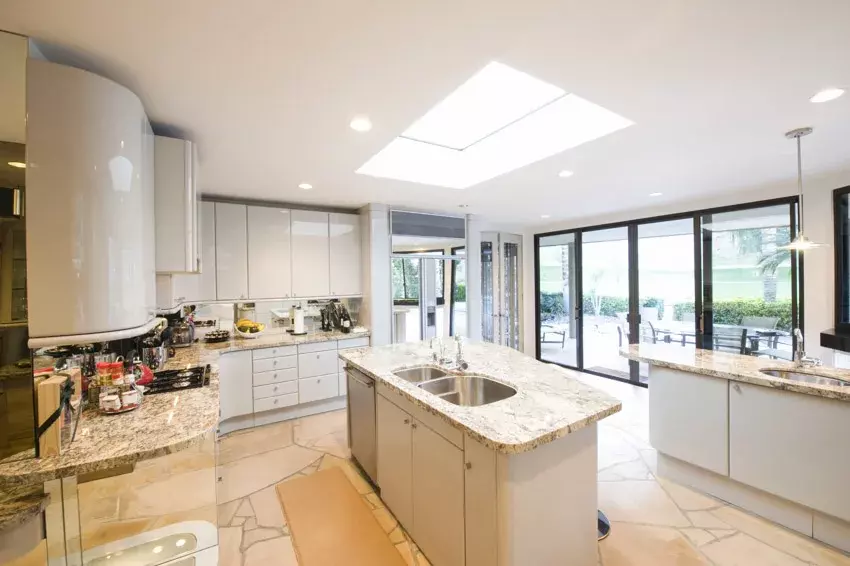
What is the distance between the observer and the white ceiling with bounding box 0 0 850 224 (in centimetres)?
121

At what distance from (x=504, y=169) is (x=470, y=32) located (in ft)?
5.90

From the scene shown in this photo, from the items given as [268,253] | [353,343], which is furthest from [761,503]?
[268,253]

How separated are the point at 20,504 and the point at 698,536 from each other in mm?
3292

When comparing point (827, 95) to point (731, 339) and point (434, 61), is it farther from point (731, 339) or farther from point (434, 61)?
point (731, 339)

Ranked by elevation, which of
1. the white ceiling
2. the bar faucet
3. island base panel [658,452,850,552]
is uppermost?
the white ceiling

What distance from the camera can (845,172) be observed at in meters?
3.10

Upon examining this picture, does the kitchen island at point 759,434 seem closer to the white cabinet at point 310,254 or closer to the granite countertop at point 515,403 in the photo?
the granite countertop at point 515,403

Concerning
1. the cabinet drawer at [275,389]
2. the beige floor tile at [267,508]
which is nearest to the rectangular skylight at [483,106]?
the beige floor tile at [267,508]

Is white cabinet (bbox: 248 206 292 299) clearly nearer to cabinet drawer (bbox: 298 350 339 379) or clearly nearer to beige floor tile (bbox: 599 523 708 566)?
cabinet drawer (bbox: 298 350 339 379)

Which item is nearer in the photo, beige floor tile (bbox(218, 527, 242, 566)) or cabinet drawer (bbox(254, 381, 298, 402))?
beige floor tile (bbox(218, 527, 242, 566))

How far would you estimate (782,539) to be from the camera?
2.04 meters

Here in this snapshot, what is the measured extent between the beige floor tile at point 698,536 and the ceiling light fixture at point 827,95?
2529mm

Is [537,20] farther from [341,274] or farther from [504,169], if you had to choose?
[341,274]

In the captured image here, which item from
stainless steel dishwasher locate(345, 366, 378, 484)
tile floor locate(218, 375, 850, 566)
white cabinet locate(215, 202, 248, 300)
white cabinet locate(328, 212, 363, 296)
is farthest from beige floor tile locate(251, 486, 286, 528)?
white cabinet locate(328, 212, 363, 296)
